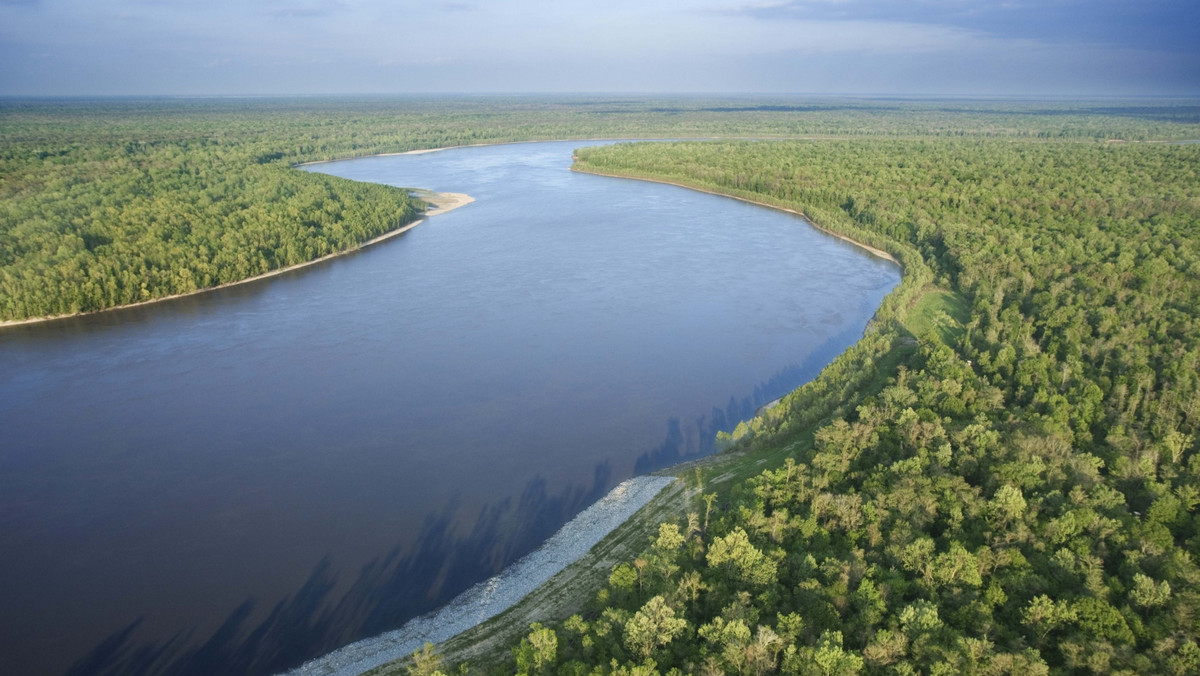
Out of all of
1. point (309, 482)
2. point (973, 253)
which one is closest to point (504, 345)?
point (309, 482)

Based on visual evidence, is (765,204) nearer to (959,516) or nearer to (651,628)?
(959,516)

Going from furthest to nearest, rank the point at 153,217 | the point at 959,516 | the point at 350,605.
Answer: the point at 153,217 → the point at 350,605 → the point at 959,516

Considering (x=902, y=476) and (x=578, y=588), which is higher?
(x=902, y=476)

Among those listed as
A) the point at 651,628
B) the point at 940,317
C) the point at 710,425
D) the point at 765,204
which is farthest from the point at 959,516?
the point at 765,204

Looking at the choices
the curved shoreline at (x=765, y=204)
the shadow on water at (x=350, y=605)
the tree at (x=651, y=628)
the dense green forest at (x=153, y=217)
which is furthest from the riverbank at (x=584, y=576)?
the dense green forest at (x=153, y=217)

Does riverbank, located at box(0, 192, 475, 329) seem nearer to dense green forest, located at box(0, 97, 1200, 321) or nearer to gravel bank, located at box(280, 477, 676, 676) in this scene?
dense green forest, located at box(0, 97, 1200, 321)

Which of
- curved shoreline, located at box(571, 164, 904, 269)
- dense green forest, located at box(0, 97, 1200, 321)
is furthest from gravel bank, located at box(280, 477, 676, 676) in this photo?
curved shoreline, located at box(571, 164, 904, 269)

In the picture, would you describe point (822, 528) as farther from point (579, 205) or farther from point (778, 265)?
point (579, 205)
